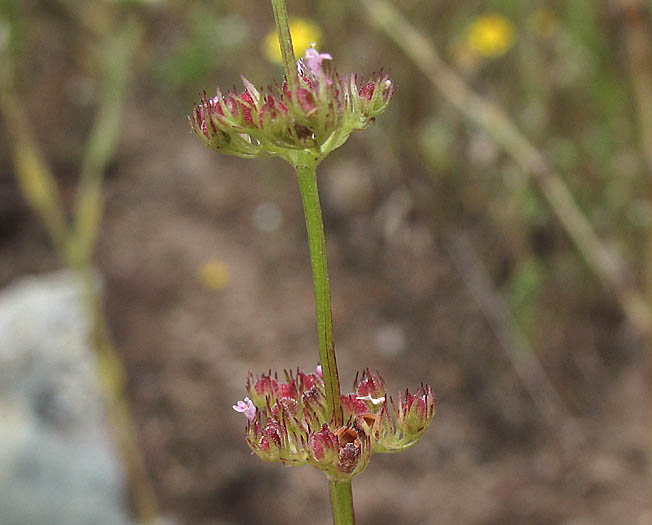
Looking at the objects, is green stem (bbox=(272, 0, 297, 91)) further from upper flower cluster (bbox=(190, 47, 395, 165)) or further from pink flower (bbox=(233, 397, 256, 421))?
pink flower (bbox=(233, 397, 256, 421))

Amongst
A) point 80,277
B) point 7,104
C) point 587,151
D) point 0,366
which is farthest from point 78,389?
point 587,151

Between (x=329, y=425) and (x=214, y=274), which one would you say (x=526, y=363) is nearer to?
(x=214, y=274)

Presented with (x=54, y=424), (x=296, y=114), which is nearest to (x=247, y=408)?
(x=296, y=114)

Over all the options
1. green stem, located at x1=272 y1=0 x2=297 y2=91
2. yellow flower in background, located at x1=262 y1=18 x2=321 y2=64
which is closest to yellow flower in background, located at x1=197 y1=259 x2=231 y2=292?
yellow flower in background, located at x1=262 y1=18 x2=321 y2=64

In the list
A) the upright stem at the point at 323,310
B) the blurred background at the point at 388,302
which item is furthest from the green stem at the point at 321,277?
the blurred background at the point at 388,302

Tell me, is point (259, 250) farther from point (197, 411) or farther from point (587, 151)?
point (587, 151)

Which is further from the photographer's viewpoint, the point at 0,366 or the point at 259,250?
the point at 259,250
